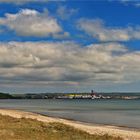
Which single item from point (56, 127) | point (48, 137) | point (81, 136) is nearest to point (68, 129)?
point (56, 127)

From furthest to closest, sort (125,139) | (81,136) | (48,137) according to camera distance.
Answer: (125,139) → (81,136) → (48,137)

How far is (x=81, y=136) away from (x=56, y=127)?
5.56m

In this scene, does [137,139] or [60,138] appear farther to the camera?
[137,139]

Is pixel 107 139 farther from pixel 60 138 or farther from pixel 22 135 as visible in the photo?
pixel 22 135

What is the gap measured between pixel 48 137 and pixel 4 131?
168 inches

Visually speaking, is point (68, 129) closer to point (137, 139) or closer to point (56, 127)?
point (56, 127)

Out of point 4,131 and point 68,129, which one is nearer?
point 4,131

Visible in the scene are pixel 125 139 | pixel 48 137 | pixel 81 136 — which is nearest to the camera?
pixel 48 137

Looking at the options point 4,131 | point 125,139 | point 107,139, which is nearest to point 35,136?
point 4,131

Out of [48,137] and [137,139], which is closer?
[48,137]

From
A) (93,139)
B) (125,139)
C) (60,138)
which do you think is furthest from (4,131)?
(125,139)

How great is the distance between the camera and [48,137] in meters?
30.3

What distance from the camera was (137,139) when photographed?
36.5 m

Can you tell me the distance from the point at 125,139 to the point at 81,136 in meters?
4.86
